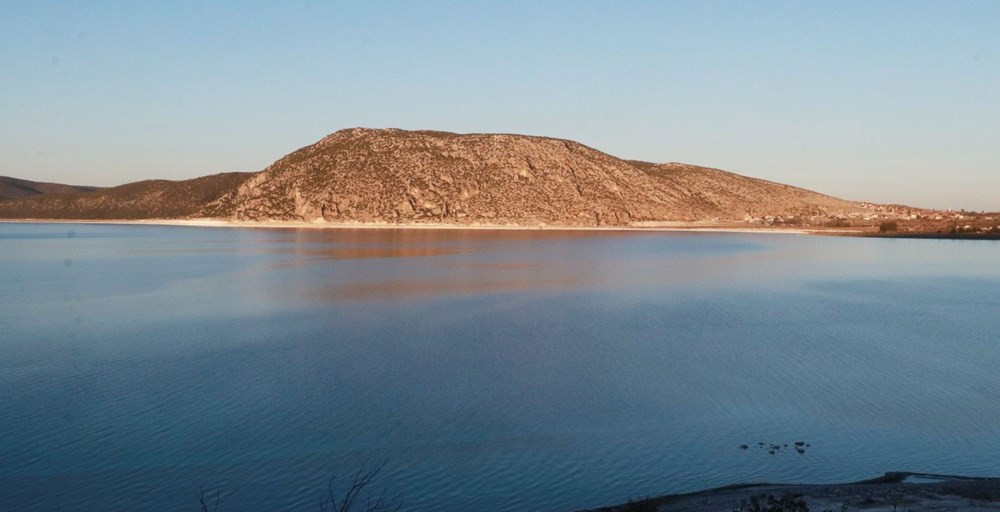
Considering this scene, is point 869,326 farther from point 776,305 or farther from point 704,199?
point 704,199

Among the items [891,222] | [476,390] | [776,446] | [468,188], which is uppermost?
[468,188]

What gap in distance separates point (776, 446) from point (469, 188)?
121710 millimetres

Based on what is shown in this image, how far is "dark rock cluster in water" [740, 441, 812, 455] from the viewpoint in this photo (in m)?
13.1

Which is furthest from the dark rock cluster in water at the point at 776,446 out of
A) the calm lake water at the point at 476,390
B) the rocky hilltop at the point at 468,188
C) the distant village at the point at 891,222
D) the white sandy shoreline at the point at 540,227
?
the rocky hilltop at the point at 468,188

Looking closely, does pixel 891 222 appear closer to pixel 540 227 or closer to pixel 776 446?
pixel 540 227

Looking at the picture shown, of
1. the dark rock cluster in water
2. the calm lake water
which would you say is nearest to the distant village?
the calm lake water

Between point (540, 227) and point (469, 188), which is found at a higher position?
point (469, 188)

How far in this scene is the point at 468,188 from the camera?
133625mm

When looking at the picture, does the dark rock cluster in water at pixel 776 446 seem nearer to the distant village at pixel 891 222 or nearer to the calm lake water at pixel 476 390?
the calm lake water at pixel 476 390

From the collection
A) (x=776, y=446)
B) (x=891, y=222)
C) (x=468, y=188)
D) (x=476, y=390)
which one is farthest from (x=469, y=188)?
(x=776, y=446)

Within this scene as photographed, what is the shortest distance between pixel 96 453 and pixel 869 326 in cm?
2524

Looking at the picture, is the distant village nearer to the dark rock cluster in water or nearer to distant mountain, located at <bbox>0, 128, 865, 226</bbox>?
distant mountain, located at <bbox>0, 128, 865, 226</bbox>

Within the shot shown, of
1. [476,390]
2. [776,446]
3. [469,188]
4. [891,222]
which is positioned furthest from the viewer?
[469,188]

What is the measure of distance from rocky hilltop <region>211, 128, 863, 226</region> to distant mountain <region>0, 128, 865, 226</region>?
0.20 meters
